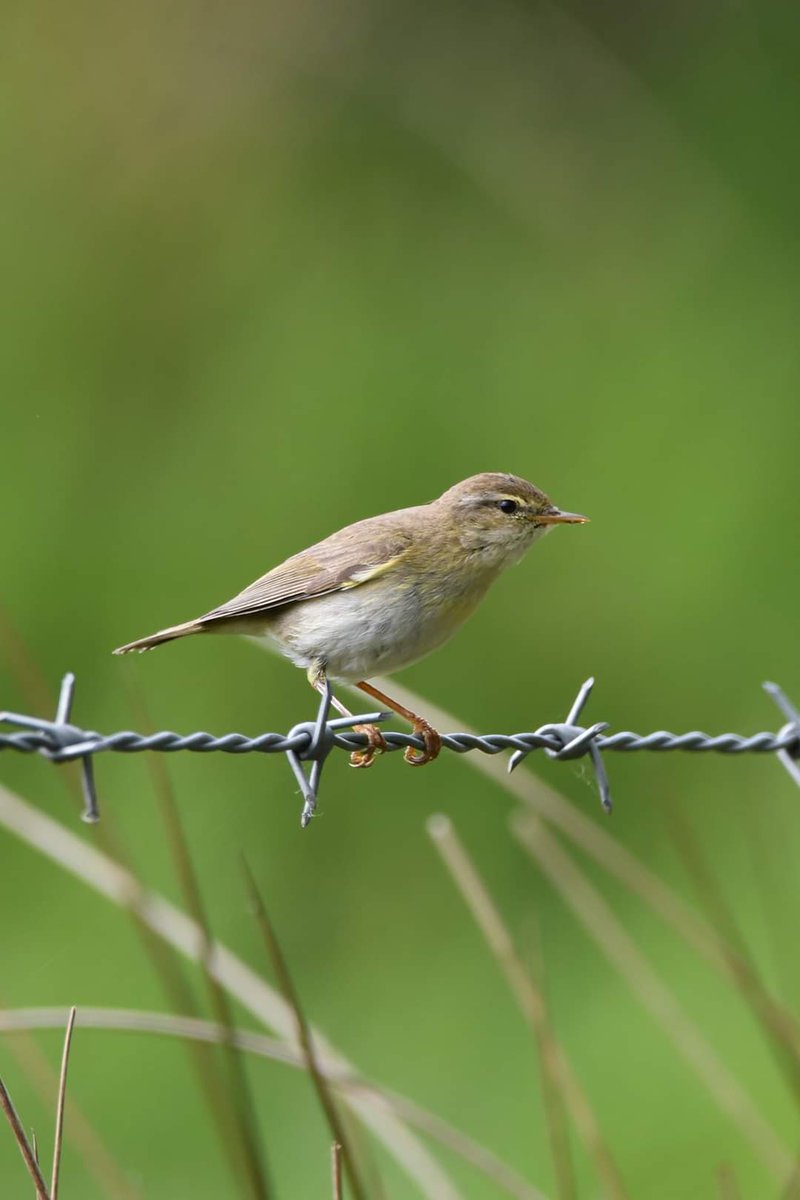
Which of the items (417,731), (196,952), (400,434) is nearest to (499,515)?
(417,731)

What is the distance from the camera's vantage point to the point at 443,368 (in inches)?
438

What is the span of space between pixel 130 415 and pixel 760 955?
207 inches

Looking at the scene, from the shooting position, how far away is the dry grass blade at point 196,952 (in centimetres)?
348

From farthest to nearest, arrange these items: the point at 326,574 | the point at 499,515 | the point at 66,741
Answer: the point at 499,515, the point at 326,574, the point at 66,741

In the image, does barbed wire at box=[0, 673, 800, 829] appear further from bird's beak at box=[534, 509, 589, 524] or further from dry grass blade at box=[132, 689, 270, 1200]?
bird's beak at box=[534, 509, 589, 524]

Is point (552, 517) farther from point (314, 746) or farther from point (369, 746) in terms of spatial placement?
point (314, 746)

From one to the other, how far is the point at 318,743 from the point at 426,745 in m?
1.00

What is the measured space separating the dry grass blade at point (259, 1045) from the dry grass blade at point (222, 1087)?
3.2 inches

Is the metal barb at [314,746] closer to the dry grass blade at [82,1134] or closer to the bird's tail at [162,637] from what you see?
the dry grass blade at [82,1134]

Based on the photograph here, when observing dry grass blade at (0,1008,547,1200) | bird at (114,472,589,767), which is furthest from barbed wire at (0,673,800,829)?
bird at (114,472,589,767)

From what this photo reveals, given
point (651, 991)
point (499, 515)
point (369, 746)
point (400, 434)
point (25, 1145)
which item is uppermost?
point (400, 434)

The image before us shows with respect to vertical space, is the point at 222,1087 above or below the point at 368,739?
below

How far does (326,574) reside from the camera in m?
4.57

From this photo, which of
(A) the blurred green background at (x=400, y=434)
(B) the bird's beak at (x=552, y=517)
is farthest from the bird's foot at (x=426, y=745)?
(A) the blurred green background at (x=400, y=434)
